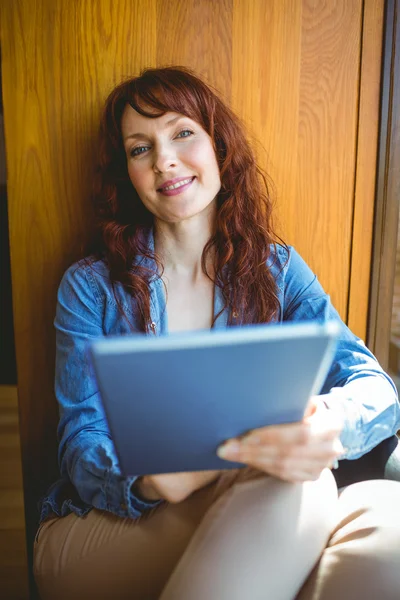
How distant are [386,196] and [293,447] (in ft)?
2.69

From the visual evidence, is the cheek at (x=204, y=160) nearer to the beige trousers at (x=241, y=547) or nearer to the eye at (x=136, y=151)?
the eye at (x=136, y=151)

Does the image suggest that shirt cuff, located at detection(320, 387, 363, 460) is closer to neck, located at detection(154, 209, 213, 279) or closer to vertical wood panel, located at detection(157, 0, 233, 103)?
neck, located at detection(154, 209, 213, 279)

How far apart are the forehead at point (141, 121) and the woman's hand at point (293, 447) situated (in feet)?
2.12

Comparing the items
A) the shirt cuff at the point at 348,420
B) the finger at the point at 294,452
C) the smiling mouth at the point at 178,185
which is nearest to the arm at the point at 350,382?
the shirt cuff at the point at 348,420

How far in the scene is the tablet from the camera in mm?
551

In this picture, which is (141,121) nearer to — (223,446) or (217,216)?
(217,216)

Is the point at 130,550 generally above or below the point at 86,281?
below

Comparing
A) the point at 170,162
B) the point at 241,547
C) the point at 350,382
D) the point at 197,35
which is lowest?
the point at 241,547

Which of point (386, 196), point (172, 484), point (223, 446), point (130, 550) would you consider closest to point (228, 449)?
point (223, 446)

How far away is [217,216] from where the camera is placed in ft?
4.07

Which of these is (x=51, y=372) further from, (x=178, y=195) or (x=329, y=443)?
(x=329, y=443)

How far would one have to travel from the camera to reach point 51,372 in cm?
133

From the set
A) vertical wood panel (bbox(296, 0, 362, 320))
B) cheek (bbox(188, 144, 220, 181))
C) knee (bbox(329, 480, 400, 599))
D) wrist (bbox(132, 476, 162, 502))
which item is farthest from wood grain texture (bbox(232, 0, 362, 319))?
wrist (bbox(132, 476, 162, 502))

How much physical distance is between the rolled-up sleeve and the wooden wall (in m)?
0.20
